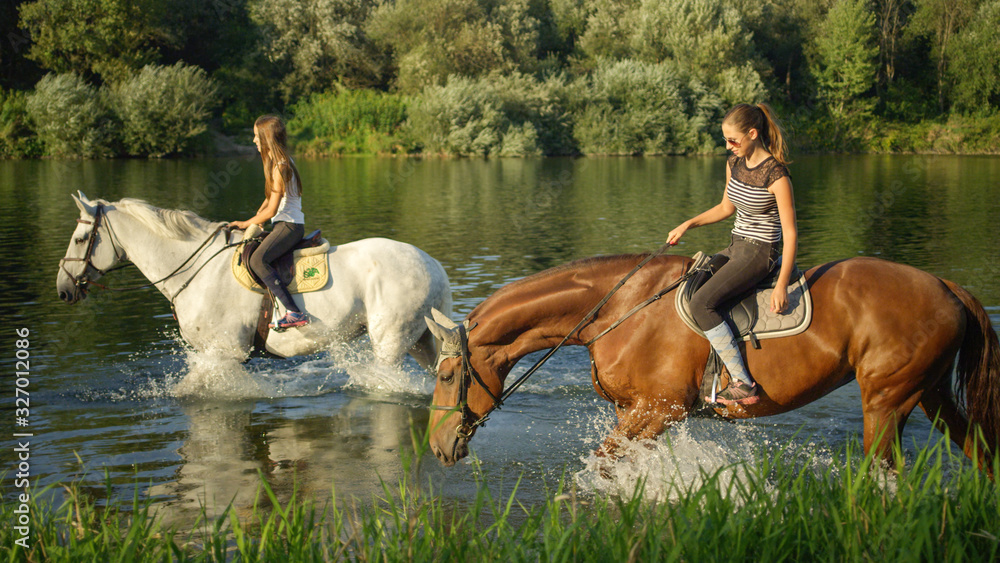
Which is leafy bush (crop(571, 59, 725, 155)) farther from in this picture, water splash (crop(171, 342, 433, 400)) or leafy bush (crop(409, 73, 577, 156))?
water splash (crop(171, 342, 433, 400))

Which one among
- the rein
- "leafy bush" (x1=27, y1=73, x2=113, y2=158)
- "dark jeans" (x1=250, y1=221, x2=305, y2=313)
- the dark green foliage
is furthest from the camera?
the dark green foliage

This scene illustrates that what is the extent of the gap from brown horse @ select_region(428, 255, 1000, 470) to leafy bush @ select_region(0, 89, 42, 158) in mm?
50177

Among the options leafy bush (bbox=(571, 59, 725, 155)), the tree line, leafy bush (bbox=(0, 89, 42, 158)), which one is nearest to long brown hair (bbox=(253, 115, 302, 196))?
the tree line

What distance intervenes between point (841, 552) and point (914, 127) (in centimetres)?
6264

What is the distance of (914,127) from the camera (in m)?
58.6

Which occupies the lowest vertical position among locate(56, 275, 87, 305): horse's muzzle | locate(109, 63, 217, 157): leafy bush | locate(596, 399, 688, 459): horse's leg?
locate(596, 399, 688, 459): horse's leg

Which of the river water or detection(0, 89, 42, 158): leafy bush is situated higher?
detection(0, 89, 42, 158): leafy bush

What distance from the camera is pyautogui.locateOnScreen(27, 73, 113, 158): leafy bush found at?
46.1 metres

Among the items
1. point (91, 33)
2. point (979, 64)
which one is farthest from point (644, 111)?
point (91, 33)

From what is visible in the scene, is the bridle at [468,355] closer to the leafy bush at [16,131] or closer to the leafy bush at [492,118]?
the leafy bush at [492,118]

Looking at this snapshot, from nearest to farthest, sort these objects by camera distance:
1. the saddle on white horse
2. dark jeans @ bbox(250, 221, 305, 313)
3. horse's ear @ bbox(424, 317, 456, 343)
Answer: horse's ear @ bbox(424, 317, 456, 343)
dark jeans @ bbox(250, 221, 305, 313)
the saddle on white horse

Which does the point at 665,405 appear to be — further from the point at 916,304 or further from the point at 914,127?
the point at 914,127

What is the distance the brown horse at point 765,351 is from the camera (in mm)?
4965

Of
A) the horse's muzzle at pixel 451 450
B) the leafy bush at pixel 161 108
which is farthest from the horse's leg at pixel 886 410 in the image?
the leafy bush at pixel 161 108
